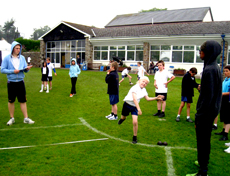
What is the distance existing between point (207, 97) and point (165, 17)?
40552 mm

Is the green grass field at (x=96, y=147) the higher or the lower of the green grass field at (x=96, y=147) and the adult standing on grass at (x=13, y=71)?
the lower

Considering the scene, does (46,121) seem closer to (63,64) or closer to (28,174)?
(28,174)

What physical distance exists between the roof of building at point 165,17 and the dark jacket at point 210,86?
36104mm

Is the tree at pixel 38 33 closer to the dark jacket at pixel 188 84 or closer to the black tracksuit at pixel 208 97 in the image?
the dark jacket at pixel 188 84

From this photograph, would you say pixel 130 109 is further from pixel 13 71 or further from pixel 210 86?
pixel 13 71

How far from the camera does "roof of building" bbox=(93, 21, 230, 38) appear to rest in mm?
25781

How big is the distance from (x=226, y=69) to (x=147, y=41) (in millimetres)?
23840

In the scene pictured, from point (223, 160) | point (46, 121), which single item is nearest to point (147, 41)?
point (46, 121)

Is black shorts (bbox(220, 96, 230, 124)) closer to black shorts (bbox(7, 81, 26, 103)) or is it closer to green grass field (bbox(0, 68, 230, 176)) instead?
green grass field (bbox(0, 68, 230, 176))

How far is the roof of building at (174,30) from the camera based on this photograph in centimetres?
2578

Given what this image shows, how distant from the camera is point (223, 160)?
14.7 ft

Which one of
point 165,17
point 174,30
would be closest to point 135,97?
point 174,30

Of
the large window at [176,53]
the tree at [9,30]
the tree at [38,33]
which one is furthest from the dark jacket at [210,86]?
the tree at [38,33]

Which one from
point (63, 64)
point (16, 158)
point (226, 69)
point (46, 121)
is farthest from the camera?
point (63, 64)
